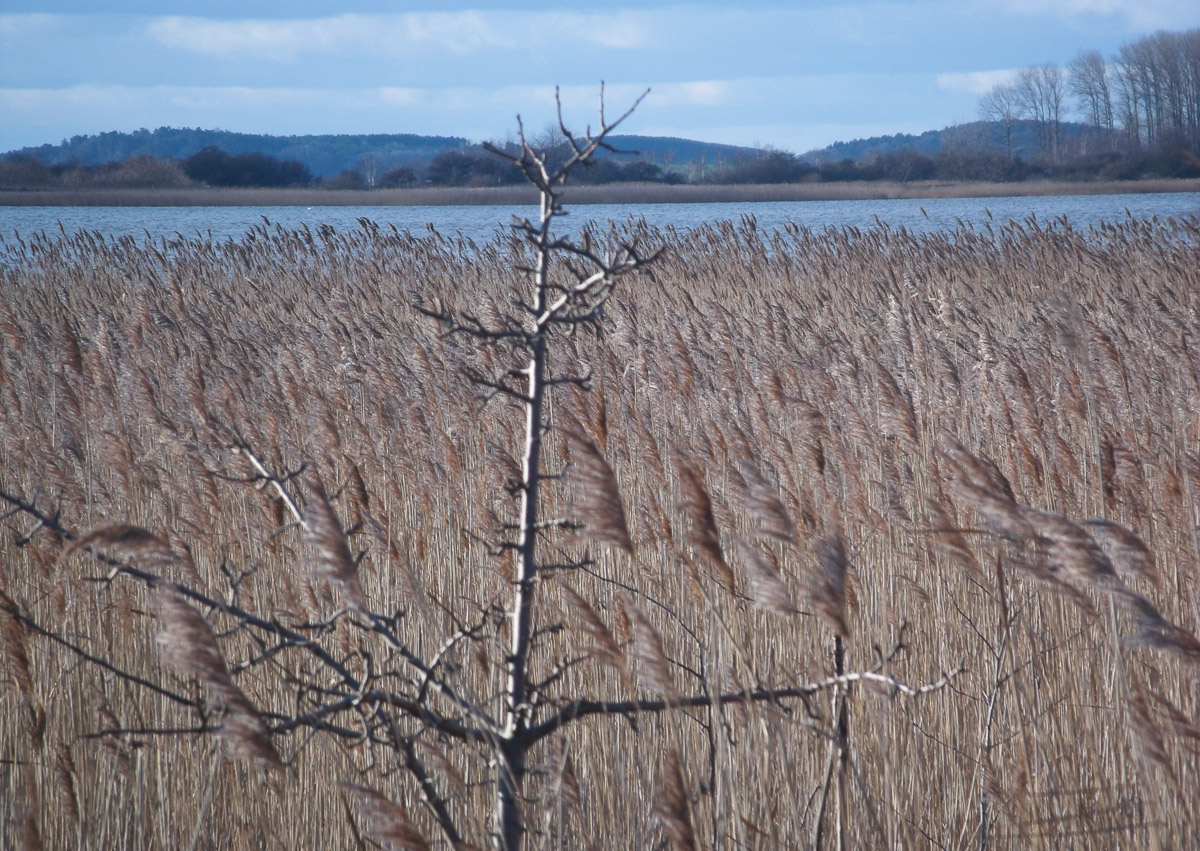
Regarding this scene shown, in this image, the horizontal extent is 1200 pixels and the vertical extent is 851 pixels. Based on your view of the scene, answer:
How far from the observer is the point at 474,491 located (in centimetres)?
392

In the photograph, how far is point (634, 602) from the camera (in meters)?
2.89

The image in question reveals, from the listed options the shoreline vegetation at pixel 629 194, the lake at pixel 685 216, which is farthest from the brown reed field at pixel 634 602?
the shoreline vegetation at pixel 629 194

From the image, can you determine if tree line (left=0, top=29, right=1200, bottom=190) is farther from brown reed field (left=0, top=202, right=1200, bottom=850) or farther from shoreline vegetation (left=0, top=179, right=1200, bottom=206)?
brown reed field (left=0, top=202, right=1200, bottom=850)

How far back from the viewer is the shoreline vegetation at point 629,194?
32062mm

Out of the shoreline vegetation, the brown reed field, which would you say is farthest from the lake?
the brown reed field

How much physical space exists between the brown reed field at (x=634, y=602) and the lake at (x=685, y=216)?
11.3m

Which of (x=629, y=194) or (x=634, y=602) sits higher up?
(x=629, y=194)

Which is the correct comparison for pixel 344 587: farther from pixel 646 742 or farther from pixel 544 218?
pixel 646 742

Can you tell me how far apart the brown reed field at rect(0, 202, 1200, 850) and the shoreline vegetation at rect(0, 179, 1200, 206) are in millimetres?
27130

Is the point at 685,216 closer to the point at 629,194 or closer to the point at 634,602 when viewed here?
the point at 629,194

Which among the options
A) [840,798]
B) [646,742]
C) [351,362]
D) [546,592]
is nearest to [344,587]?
[840,798]

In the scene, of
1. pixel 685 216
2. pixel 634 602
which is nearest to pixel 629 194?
pixel 685 216

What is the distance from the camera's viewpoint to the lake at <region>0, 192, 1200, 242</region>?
63.2 ft

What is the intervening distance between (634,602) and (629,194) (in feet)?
106
